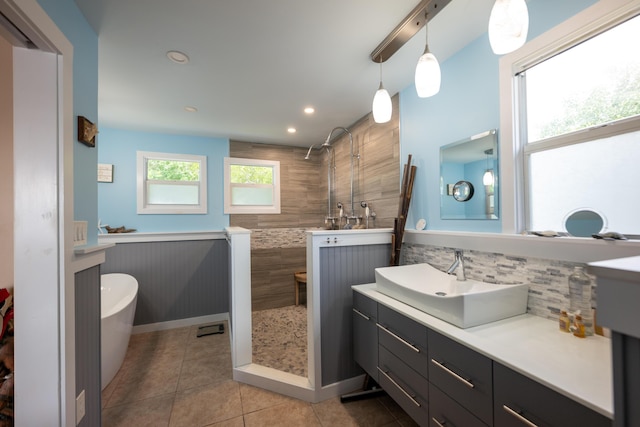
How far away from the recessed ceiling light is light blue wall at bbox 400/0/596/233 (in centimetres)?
171

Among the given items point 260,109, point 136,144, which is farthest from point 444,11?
point 136,144

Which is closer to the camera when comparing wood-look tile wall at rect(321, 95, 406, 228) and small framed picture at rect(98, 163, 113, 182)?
wood-look tile wall at rect(321, 95, 406, 228)

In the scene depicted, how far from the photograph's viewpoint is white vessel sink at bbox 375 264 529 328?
3.54 ft

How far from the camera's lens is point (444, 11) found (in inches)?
51.8

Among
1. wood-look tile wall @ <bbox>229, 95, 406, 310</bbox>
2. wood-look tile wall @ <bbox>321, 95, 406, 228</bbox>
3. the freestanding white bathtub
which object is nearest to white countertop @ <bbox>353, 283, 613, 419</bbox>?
wood-look tile wall @ <bbox>321, 95, 406, 228</bbox>

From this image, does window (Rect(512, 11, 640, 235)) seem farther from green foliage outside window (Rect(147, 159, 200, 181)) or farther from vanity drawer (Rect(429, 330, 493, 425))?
green foliage outside window (Rect(147, 159, 200, 181))

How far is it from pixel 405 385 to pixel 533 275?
34.6 inches

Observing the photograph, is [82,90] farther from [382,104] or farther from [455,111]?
[455,111]

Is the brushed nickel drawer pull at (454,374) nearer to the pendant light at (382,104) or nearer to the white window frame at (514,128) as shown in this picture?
the white window frame at (514,128)

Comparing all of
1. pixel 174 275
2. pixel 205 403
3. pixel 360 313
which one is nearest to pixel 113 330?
pixel 205 403

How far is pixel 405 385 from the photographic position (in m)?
1.31

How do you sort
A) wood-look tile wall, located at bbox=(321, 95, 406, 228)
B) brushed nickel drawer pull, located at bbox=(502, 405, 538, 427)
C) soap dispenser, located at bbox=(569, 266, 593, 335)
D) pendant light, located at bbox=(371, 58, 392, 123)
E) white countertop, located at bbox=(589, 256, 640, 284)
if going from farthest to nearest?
wood-look tile wall, located at bbox=(321, 95, 406, 228)
pendant light, located at bbox=(371, 58, 392, 123)
soap dispenser, located at bbox=(569, 266, 593, 335)
brushed nickel drawer pull, located at bbox=(502, 405, 538, 427)
white countertop, located at bbox=(589, 256, 640, 284)

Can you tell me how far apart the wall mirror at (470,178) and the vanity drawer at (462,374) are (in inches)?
32.8

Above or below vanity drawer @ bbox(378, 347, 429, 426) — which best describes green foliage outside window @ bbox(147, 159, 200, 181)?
above
